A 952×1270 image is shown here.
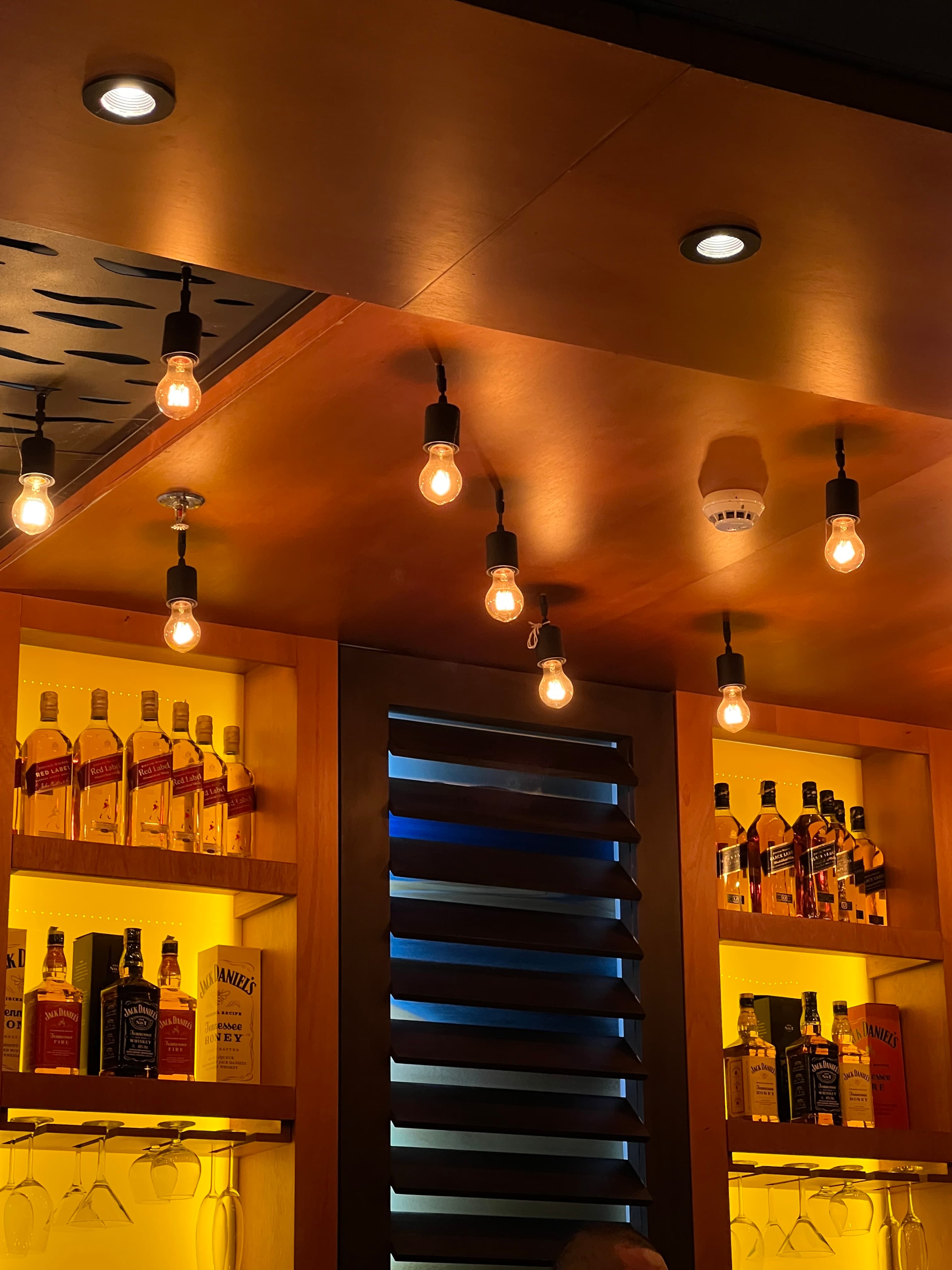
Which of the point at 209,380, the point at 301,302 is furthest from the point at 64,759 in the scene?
the point at 301,302

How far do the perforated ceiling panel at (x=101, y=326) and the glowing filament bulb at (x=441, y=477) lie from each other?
243mm

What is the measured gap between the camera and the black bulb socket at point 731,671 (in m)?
3.18

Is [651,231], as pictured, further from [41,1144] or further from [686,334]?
[41,1144]

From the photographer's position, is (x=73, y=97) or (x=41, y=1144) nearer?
(x=73, y=97)

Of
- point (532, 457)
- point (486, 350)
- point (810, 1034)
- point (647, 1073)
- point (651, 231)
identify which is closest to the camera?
point (651, 231)

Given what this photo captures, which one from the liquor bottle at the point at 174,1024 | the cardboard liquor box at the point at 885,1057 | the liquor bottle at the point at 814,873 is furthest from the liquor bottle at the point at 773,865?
the liquor bottle at the point at 174,1024

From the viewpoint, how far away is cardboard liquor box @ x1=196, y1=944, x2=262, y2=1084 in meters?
3.05

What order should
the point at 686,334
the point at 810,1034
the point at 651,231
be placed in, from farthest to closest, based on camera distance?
the point at 810,1034 → the point at 686,334 → the point at 651,231

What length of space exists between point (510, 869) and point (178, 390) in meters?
1.53

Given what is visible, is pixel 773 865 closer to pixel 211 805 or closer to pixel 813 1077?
pixel 813 1077

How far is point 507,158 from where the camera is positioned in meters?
1.68

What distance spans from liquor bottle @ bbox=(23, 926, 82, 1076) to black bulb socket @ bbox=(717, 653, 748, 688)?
1.25m

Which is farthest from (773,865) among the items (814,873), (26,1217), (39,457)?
(39,457)

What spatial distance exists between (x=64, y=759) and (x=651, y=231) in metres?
1.63
